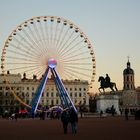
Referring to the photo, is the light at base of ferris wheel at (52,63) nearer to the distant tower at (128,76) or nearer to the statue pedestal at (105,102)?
the statue pedestal at (105,102)

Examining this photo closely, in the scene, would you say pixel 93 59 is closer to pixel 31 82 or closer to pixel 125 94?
pixel 31 82

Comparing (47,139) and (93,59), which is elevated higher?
(93,59)

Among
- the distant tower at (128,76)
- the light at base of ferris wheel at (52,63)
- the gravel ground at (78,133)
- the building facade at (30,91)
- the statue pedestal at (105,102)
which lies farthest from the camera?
the distant tower at (128,76)

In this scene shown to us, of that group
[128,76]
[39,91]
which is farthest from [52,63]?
[128,76]

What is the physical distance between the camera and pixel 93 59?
199ft

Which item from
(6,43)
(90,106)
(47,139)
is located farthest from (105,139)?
(90,106)

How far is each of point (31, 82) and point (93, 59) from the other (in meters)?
84.4

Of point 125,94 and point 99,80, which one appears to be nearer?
point 99,80

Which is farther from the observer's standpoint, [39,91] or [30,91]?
[30,91]

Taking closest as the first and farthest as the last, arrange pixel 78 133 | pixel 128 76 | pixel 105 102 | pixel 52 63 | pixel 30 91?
pixel 78 133, pixel 52 63, pixel 105 102, pixel 30 91, pixel 128 76

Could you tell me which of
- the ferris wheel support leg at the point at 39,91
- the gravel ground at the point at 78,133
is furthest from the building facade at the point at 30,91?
the gravel ground at the point at 78,133

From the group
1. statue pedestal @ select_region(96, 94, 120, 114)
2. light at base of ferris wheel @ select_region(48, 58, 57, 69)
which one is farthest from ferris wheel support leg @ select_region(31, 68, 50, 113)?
statue pedestal @ select_region(96, 94, 120, 114)

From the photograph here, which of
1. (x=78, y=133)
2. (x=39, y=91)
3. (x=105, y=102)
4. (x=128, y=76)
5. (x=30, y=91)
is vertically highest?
(x=128, y=76)

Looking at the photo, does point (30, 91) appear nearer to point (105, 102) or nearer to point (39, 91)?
point (105, 102)
